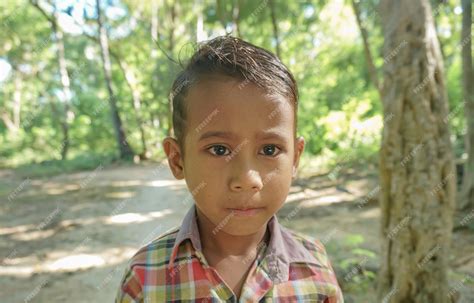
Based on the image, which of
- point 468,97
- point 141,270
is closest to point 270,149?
point 141,270

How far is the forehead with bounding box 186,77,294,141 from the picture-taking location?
1256mm

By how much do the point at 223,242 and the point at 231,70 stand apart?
62cm

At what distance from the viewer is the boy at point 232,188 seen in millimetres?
1262

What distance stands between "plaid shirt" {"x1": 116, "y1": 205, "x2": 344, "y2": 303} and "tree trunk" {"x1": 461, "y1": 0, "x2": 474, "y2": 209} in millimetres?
5485

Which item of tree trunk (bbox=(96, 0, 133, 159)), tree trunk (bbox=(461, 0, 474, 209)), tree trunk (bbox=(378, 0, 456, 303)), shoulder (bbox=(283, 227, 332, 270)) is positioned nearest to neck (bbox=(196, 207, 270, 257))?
shoulder (bbox=(283, 227, 332, 270))

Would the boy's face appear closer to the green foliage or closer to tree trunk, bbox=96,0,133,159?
the green foliage

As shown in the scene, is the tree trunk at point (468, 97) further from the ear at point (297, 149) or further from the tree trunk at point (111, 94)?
the tree trunk at point (111, 94)

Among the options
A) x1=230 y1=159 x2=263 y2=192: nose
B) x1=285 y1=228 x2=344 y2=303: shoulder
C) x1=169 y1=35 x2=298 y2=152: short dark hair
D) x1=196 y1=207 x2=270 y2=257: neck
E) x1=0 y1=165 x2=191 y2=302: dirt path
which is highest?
x1=169 y1=35 x2=298 y2=152: short dark hair

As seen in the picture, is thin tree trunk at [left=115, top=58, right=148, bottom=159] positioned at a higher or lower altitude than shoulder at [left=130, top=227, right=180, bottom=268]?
higher

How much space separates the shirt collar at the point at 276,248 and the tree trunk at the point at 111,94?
40.4 feet

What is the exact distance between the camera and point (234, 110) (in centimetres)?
126

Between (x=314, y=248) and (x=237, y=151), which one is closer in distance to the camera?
(x=237, y=151)

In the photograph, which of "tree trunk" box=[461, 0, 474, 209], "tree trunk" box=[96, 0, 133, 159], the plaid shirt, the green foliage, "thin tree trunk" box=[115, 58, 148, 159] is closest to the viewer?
the plaid shirt

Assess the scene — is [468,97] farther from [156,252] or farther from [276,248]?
[156,252]
